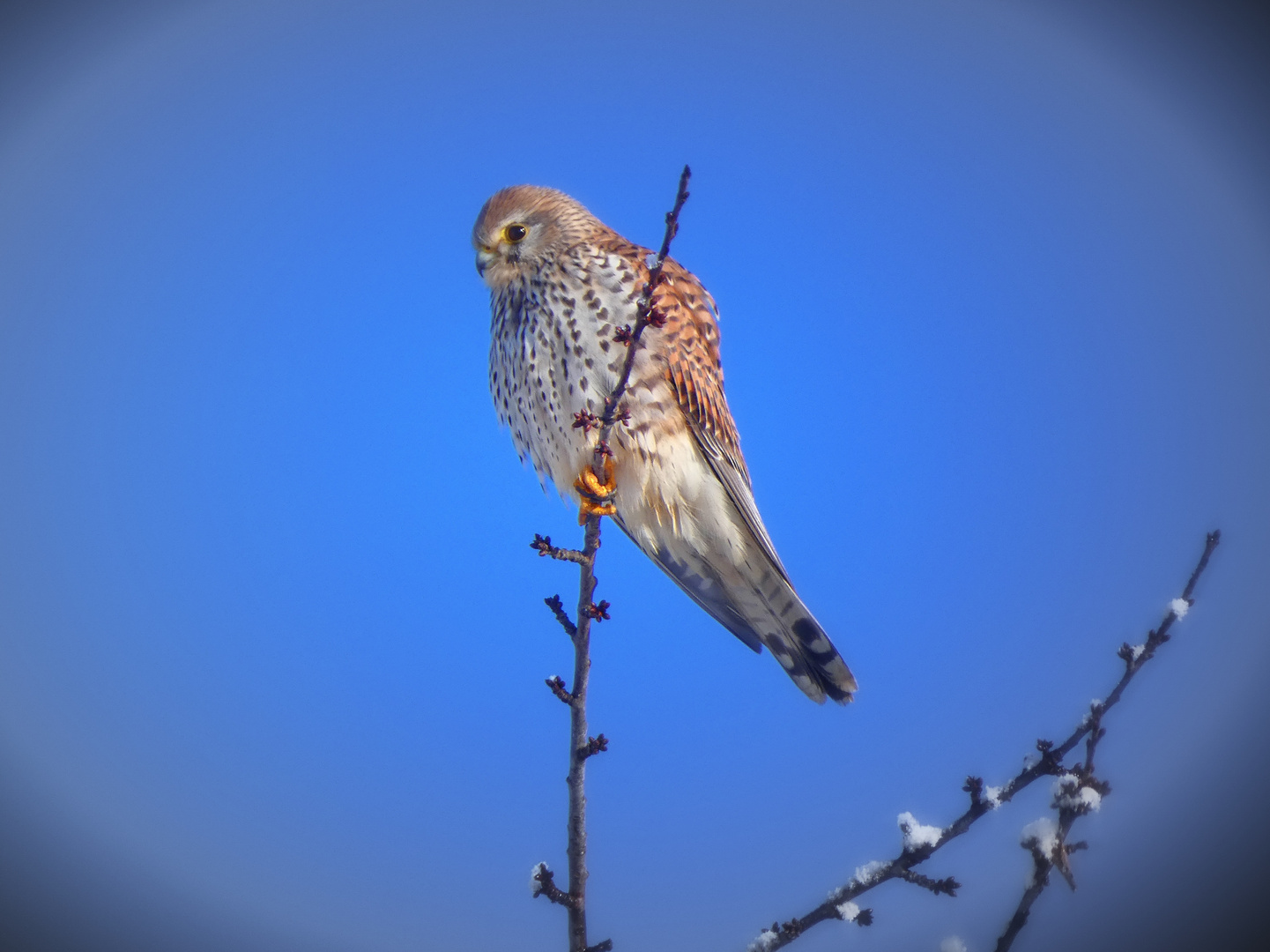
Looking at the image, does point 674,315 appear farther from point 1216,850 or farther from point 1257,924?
point 1216,850

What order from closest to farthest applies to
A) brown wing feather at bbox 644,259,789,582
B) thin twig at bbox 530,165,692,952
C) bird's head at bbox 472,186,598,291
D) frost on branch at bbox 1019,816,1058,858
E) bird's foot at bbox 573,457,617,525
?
frost on branch at bbox 1019,816,1058,858 → thin twig at bbox 530,165,692,952 → bird's foot at bbox 573,457,617,525 → brown wing feather at bbox 644,259,789,582 → bird's head at bbox 472,186,598,291

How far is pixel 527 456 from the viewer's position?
3666 millimetres

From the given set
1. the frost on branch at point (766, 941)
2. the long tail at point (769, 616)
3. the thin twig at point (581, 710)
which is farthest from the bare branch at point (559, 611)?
the long tail at point (769, 616)

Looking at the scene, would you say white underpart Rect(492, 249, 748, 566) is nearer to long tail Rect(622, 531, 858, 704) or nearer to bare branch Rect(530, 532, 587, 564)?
long tail Rect(622, 531, 858, 704)

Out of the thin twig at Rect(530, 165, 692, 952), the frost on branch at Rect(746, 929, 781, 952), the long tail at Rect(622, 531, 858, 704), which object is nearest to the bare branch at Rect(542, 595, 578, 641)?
the thin twig at Rect(530, 165, 692, 952)

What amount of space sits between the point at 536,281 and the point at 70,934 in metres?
5.40

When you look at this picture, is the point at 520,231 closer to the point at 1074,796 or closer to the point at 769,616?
the point at 769,616

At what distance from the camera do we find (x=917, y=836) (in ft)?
5.27

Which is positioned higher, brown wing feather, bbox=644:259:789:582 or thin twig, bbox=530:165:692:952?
brown wing feather, bbox=644:259:789:582

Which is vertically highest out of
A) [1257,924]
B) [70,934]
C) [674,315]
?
[674,315]

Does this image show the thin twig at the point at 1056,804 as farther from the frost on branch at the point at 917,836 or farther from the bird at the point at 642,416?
the bird at the point at 642,416

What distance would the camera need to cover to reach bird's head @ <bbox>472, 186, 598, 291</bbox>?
3.56 meters

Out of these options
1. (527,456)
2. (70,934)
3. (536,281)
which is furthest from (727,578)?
(70,934)

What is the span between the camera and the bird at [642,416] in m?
3.18
